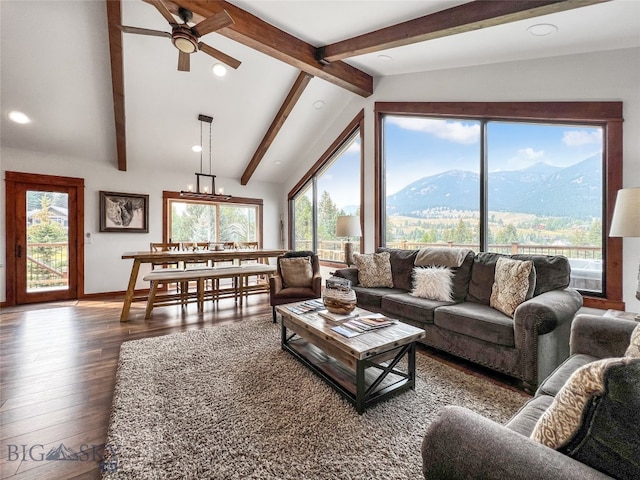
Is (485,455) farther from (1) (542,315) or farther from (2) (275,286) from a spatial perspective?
(2) (275,286)

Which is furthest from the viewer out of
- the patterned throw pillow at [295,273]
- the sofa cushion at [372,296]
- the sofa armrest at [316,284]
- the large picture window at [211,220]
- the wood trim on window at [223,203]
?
the large picture window at [211,220]

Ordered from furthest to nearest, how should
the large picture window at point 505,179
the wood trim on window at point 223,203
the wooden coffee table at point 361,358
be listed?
the wood trim on window at point 223,203
the large picture window at point 505,179
the wooden coffee table at point 361,358

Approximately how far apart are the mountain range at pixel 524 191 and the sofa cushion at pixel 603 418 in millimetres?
2967

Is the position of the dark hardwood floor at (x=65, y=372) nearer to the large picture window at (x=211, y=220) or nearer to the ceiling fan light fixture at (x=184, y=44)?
the large picture window at (x=211, y=220)

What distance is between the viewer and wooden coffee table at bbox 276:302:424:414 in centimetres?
178

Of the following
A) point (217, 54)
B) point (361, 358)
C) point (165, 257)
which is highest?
point (217, 54)

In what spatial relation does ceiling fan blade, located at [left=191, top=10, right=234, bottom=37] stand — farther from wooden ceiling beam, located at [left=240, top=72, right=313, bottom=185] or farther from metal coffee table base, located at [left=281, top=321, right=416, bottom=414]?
metal coffee table base, located at [left=281, top=321, right=416, bottom=414]

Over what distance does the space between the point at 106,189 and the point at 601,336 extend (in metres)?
6.79

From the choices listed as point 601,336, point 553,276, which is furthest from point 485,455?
point 553,276

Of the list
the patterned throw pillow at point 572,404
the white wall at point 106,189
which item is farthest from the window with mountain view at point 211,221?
the patterned throw pillow at point 572,404

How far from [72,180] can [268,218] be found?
12.4 ft

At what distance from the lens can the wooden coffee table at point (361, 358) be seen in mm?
1782

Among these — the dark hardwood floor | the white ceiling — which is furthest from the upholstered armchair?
the white ceiling

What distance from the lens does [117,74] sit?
3619mm
